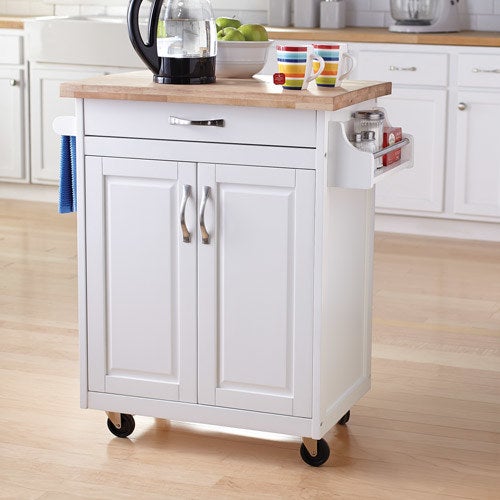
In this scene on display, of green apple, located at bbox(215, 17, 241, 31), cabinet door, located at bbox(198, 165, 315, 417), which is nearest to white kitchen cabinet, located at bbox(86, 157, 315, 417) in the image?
cabinet door, located at bbox(198, 165, 315, 417)

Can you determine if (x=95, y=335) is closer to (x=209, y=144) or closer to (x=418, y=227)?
(x=209, y=144)

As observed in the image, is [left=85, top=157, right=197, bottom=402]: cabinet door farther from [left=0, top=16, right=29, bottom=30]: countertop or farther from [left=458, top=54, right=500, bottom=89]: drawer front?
[left=0, top=16, right=29, bottom=30]: countertop

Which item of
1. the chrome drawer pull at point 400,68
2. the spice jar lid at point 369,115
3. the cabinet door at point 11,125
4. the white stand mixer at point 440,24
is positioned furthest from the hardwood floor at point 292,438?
the cabinet door at point 11,125

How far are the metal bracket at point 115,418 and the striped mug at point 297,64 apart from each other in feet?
2.97

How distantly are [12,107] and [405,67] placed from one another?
197 cm

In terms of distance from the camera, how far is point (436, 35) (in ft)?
15.7

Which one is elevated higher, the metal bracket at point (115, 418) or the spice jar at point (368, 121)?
the spice jar at point (368, 121)

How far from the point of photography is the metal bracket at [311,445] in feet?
8.56

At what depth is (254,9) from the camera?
5.71 m

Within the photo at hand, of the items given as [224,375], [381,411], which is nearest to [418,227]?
[381,411]

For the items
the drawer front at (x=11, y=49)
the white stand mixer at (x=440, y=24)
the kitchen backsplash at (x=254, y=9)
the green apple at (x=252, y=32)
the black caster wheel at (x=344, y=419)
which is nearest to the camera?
the green apple at (x=252, y=32)

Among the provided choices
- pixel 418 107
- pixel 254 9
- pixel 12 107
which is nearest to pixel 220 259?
pixel 418 107

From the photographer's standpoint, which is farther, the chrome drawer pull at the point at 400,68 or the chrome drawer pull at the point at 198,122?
the chrome drawer pull at the point at 400,68

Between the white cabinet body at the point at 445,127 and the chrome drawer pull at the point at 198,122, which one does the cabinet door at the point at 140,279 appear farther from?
the white cabinet body at the point at 445,127
